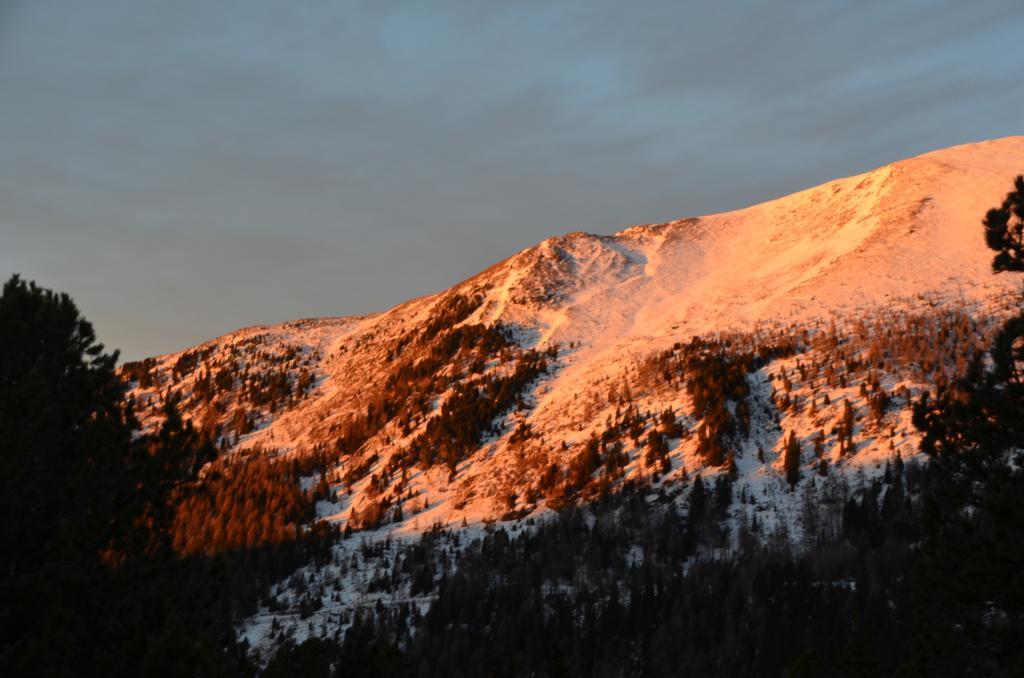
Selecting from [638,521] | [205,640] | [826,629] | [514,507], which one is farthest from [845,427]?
[205,640]

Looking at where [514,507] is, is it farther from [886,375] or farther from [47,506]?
[47,506]

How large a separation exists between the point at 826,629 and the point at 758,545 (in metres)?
25.9

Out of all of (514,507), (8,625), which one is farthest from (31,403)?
(514,507)

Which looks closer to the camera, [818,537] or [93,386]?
[93,386]

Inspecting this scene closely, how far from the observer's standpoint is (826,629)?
114 m

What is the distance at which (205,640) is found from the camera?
76.0ft

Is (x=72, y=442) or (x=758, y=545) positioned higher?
(x=72, y=442)

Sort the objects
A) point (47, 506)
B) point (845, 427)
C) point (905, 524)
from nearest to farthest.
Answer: point (47, 506)
point (905, 524)
point (845, 427)

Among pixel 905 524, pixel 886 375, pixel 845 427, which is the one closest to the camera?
pixel 905 524

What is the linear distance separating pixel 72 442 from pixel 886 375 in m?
160

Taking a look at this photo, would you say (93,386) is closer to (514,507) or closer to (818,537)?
(818,537)

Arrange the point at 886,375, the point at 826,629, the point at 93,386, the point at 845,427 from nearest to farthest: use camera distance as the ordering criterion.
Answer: the point at 93,386
the point at 826,629
the point at 845,427
the point at 886,375

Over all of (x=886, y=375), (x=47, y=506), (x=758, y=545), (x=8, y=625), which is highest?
(x=886, y=375)

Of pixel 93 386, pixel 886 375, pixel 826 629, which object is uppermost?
pixel 886 375
